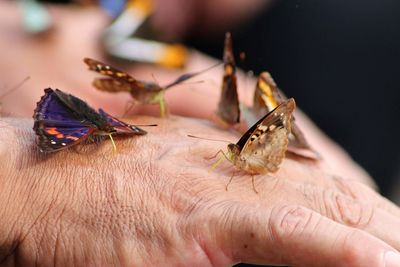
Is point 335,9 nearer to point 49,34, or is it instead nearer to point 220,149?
point 49,34

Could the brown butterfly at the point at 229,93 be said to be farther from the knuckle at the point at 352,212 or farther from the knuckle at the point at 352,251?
the knuckle at the point at 352,251

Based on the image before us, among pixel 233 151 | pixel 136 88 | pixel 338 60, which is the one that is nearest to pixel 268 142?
pixel 233 151

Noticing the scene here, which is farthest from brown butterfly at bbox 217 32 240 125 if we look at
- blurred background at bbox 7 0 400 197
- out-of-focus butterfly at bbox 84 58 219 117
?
blurred background at bbox 7 0 400 197

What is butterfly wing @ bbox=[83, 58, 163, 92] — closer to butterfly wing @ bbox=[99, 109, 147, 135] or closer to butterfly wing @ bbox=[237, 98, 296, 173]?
butterfly wing @ bbox=[99, 109, 147, 135]

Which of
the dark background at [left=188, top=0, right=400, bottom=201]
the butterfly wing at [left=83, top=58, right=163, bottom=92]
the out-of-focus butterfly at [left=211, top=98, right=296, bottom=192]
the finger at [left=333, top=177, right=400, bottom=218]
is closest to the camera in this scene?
the out-of-focus butterfly at [left=211, top=98, right=296, bottom=192]

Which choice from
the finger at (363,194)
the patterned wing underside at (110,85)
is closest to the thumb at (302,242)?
the finger at (363,194)
